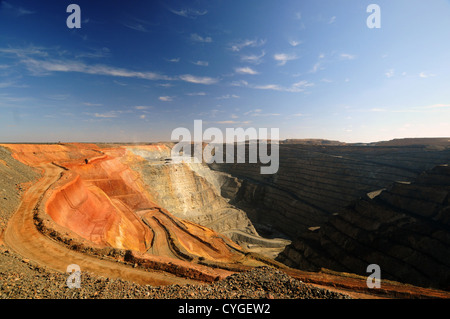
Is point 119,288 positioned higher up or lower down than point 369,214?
higher up

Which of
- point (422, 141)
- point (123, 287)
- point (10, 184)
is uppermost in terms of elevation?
point (422, 141)

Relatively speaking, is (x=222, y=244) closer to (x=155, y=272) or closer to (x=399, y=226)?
(x=155, y=272)

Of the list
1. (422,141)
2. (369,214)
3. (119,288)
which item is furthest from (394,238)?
(422,141)

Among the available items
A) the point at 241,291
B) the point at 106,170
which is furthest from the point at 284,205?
the point at 241,291

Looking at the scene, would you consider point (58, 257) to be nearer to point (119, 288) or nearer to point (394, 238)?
point (119, 288)

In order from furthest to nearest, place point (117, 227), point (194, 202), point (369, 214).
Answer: point (194, 202) → point (369, 214) → point (117, 227)

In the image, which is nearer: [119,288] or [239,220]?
[119,288]
